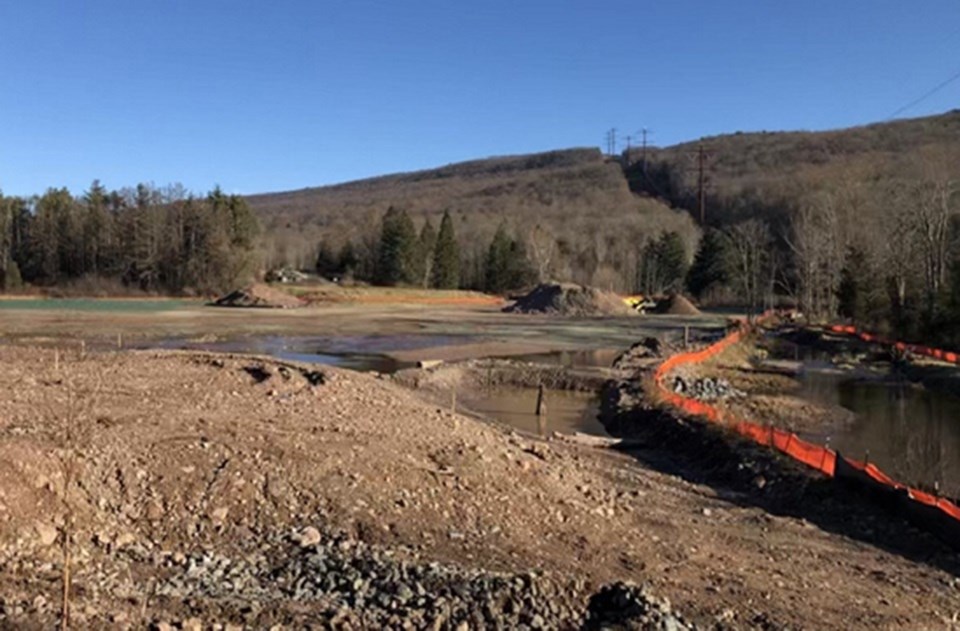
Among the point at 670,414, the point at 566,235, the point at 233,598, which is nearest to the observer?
the point at 233,598

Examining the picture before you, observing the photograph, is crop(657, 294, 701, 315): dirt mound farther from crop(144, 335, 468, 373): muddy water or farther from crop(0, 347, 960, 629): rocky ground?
crop(0, 347, 960, 629): rocky ground

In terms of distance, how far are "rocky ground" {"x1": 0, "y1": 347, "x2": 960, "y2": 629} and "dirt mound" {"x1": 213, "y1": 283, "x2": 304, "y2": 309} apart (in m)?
61.8

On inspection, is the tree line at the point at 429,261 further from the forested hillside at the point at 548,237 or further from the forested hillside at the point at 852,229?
the forested hillside at the point at 852,229

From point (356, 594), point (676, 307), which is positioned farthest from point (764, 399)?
point (676, 307)

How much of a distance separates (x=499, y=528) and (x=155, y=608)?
4045 mm

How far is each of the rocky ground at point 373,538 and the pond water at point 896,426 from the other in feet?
23.3

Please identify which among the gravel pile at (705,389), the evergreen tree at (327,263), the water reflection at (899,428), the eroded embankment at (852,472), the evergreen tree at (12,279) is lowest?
the water reflection at (899,428)

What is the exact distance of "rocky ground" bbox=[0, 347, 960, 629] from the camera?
7051mm

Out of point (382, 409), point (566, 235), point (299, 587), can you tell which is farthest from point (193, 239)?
point (299, 587)

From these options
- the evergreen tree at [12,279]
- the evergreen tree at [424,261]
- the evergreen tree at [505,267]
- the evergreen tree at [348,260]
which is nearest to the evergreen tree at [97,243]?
the evergreen tree at [12,279]

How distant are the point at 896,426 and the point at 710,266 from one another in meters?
74.5

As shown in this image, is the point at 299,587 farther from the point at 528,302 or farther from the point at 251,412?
the point at 528,302

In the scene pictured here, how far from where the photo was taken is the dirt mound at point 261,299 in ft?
244

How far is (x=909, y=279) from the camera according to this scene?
49.2m
